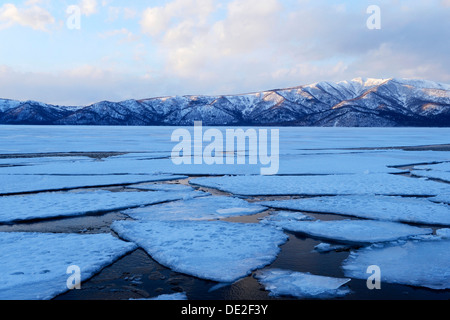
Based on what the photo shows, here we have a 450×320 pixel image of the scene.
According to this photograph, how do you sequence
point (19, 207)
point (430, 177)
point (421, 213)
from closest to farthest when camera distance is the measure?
point (421, 213)
point (19, 207)
point (430, 177)

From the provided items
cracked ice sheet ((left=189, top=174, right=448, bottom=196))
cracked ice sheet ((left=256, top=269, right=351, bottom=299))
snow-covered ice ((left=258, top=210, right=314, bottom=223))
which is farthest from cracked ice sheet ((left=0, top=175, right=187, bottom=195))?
cracked ice sheet ((left=256, top=269, right=351, bottom=299))

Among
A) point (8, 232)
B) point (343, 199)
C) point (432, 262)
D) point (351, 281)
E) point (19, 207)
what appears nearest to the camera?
point (351, 281)

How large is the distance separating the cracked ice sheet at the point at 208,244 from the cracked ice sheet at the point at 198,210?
1.57ft

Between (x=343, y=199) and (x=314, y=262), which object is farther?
(x=343, y=199)

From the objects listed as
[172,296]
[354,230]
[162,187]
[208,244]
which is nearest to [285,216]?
[354,230]

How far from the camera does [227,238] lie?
20.6 ft

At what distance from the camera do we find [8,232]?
654cm

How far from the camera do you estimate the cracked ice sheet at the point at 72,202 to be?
7805mm

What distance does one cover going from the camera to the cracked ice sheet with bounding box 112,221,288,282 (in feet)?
Result: 16.7

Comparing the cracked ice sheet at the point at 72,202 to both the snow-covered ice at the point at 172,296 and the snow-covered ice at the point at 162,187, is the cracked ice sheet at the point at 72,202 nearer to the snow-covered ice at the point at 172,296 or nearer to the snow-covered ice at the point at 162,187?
the snow-covered ice at the point at 162,187

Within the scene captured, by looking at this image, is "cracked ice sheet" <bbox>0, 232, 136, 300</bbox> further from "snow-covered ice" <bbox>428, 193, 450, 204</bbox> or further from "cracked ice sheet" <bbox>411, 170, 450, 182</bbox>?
"cracked ice sheet" <bbox>411, 170, 450, 182</bbox>

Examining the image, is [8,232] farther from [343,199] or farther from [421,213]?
[421,213]
